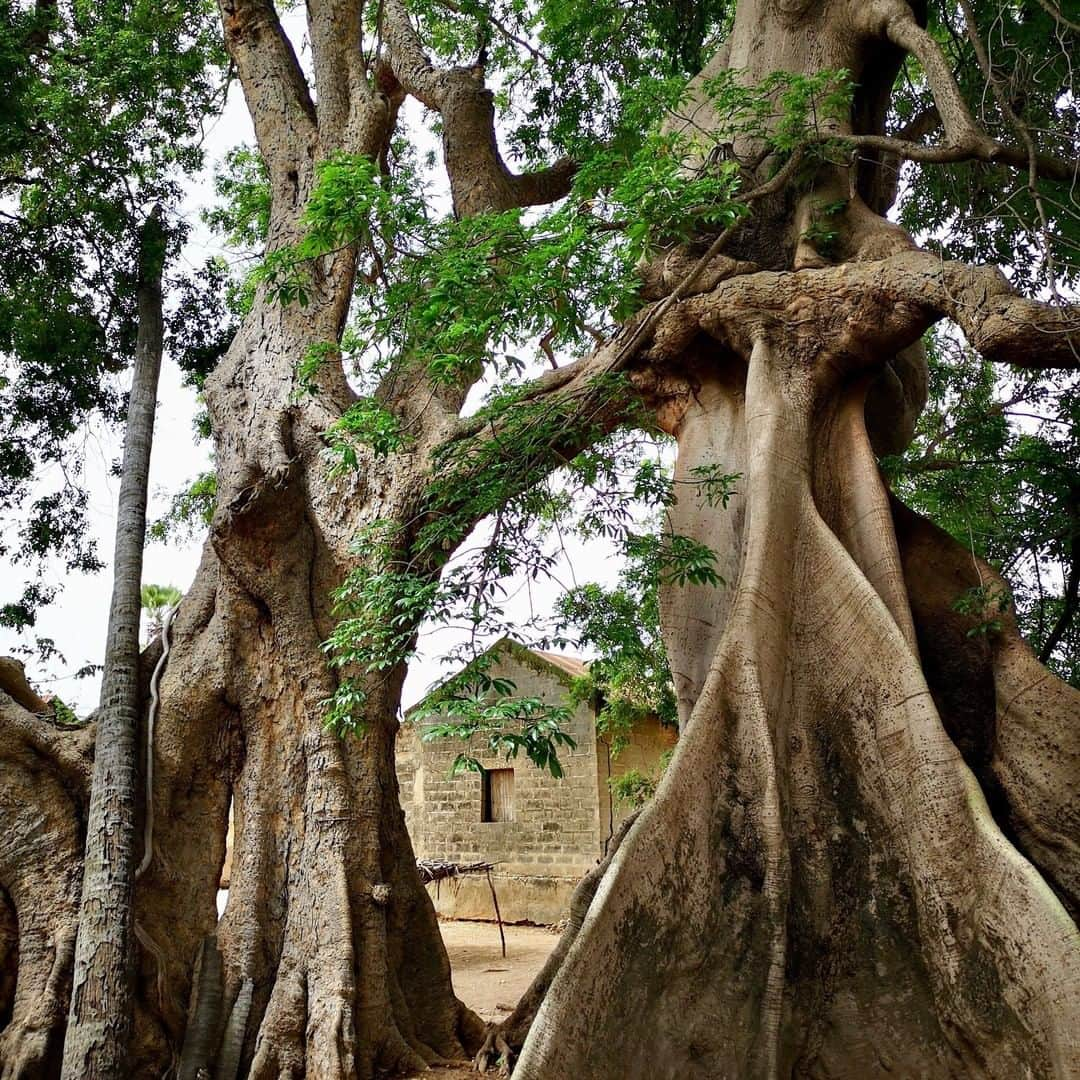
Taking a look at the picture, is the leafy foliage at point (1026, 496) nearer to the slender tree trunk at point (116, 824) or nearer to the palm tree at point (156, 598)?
the slender tree trunk at point (116, 824)

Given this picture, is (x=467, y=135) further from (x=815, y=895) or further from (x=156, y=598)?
(x=156, y=598)

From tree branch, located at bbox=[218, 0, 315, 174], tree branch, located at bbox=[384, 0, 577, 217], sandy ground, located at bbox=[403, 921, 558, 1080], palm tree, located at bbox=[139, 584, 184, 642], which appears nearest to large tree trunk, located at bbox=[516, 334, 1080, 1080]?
tree branch, located at bbox=[384, 0, 577, 217]

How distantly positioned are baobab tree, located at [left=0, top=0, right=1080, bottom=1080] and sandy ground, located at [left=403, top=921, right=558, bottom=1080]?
11.2 feet

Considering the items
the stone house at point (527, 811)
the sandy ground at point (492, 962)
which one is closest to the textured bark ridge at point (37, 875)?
the sandy ground at point (492, 962)

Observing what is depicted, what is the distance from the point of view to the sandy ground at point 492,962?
971cm

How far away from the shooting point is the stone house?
15.2 metres

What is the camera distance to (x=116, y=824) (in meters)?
5.65

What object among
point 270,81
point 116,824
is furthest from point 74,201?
point 116,824

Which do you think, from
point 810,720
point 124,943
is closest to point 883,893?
point 810,720

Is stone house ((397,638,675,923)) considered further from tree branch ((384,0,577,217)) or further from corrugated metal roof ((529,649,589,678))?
tree branch ((384,0,577,217))

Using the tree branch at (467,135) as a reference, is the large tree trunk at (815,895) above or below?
below

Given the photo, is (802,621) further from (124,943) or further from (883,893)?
(124,943)

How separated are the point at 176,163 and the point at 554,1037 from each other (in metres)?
8.06

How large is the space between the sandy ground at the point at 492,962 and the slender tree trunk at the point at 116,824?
12.8ft
